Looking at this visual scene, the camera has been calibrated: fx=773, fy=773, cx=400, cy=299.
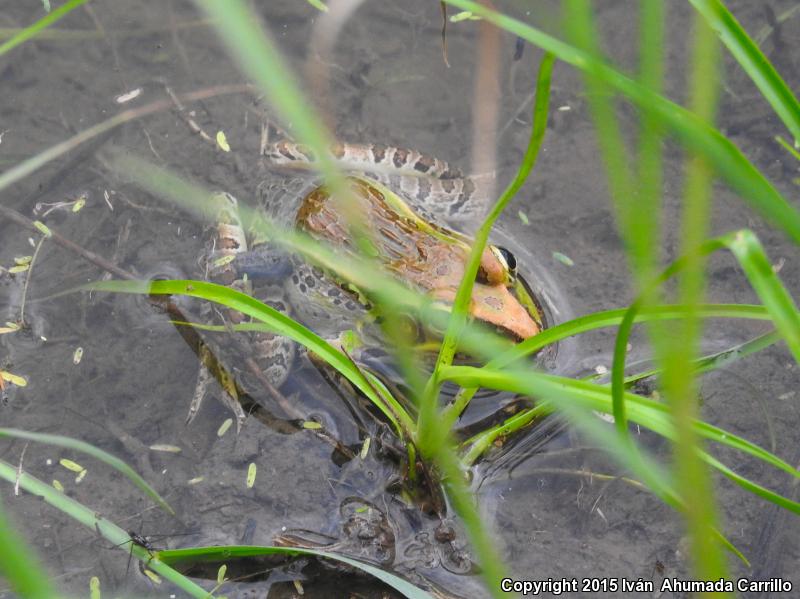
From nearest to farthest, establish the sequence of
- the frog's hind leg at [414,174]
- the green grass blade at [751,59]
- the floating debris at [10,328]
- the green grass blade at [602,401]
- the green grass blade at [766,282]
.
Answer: the green grass blade at [766,282]
the green grass blade at [751,59]
the green grass blade at [602,401]
the floating debris at [10,328]
the frog's hind leg at [414,174]

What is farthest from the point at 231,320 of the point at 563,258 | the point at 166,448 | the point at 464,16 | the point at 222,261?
the point at 464,16

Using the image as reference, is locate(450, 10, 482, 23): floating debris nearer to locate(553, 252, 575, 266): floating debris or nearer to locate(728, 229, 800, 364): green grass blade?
locate(553, 252, 575, 266): floating debris

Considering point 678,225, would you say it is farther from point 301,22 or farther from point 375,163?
point 301,22

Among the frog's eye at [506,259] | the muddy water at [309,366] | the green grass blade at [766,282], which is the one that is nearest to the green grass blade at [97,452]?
the muddy water at [309,366]

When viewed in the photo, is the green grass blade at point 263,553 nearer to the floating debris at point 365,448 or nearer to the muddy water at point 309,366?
the muddy water at point 309,366

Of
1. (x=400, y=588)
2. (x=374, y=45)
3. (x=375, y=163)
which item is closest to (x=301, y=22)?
(x=374, y=45)

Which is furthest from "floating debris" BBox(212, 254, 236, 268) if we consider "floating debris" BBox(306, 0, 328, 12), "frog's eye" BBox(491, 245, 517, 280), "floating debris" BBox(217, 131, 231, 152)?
"floating debris" BBox(306, 0, 328, 12)
